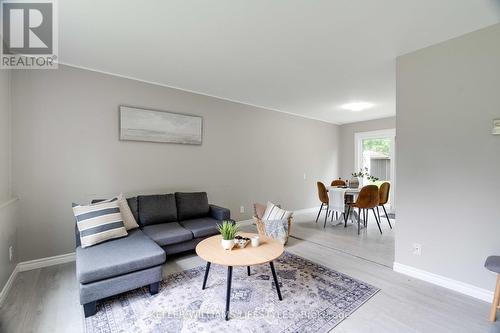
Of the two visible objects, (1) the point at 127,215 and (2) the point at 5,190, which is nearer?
(2) the point at 5,190

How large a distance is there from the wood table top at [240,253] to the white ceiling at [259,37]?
206 cm

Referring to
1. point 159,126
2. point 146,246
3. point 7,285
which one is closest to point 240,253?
point 146,246

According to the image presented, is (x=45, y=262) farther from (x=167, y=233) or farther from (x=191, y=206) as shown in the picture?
(x=191, y=206)

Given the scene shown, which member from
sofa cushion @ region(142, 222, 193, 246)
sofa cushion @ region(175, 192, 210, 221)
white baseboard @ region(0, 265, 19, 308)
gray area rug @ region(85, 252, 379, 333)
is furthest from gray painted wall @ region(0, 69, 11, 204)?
sofa cushion @ region(175, 192, 210, 221)

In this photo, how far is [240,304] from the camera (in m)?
2.00

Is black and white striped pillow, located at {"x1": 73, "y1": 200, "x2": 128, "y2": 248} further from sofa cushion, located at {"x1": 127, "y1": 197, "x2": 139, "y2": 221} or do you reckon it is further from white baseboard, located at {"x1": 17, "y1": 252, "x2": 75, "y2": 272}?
white baseboard, located at {"x1": 17, "y1": 252, "x2": 75, "y2": 272}

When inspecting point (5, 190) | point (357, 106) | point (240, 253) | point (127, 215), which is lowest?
point (240, 253)

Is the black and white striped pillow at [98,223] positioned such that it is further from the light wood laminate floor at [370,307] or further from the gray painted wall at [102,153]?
the gray painted wall at [102,153]

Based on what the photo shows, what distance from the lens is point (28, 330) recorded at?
1683 millimetres

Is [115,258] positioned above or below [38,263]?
above

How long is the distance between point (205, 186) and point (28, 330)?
8.84 ft

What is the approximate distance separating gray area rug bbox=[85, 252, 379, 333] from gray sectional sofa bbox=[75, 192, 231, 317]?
0.55ft

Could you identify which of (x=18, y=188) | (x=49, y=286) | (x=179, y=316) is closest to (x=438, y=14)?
(x=179, y=316)

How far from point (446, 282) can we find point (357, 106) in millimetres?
3455
